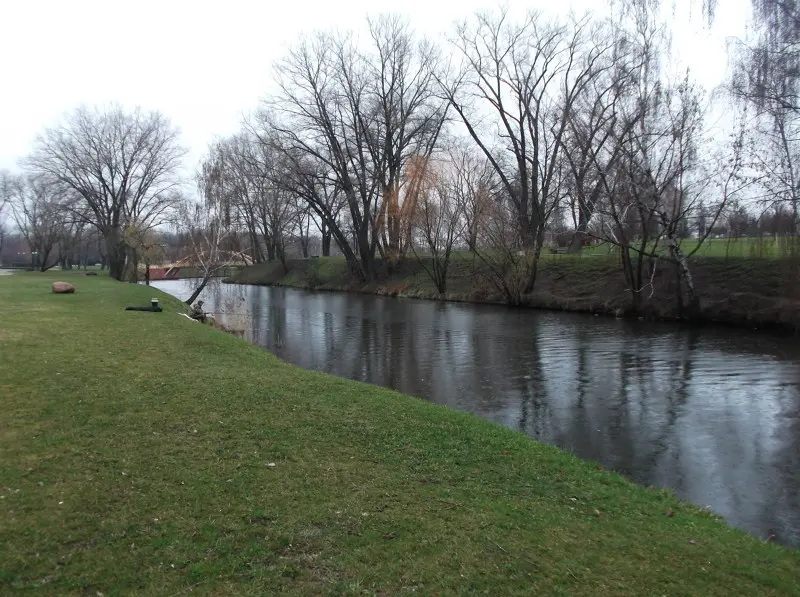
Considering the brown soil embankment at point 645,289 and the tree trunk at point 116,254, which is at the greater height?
the tree trunk at point 116,254

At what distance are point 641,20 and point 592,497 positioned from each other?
2378 cm

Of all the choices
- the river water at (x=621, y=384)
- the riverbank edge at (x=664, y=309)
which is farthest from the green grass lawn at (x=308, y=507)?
the riverbank edge at (x=664, y=309)

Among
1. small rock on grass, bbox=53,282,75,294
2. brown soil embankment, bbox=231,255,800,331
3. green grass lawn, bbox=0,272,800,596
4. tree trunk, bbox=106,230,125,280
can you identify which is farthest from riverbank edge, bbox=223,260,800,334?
tree trunk, bbox=106,230,125,280

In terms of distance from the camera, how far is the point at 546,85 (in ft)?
106

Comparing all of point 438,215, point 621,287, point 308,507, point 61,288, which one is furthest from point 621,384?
point 438,215

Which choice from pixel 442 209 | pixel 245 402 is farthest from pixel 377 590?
pixel 442 209

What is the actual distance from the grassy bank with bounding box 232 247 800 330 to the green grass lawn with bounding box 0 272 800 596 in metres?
18.0

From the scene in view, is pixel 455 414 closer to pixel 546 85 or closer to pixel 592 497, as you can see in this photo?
pixel 592 497

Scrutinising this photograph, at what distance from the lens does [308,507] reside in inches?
170

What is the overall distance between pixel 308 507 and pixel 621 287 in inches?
991

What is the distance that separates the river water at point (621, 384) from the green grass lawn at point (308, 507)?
1732 mm

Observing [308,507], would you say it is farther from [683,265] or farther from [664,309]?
[664,309]

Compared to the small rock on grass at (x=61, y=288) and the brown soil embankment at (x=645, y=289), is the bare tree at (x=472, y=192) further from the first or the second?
the small rock on grass at (x=61, y=288)

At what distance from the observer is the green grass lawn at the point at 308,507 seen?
3438 millimetres
